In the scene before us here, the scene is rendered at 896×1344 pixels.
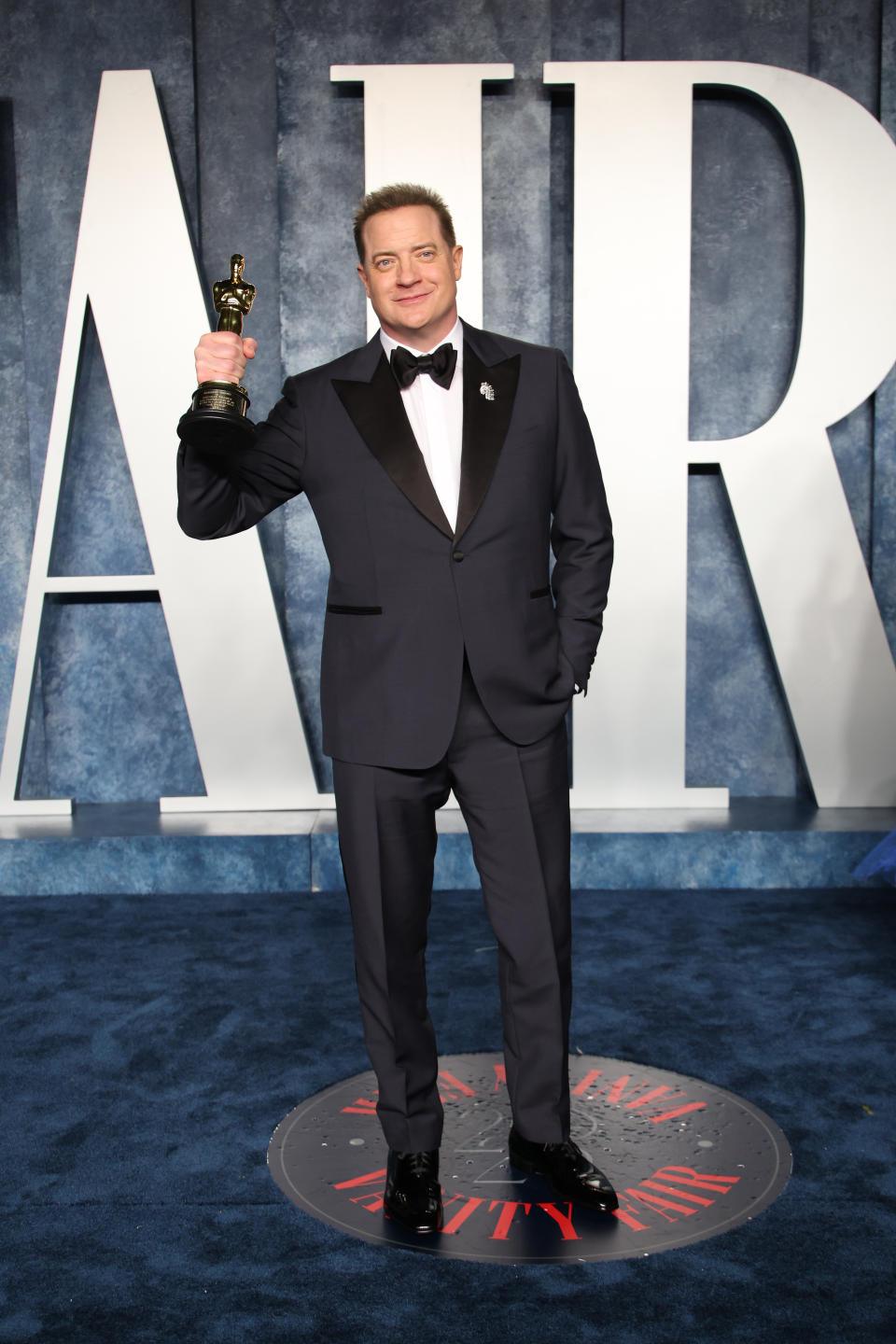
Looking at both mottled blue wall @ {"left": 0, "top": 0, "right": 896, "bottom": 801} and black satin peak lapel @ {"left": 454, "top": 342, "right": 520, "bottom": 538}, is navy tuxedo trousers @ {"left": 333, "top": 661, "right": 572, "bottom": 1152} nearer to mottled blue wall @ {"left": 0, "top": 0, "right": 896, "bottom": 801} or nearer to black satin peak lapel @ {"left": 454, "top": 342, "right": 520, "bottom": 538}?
black satin peak lapel @ {"left": 454, "top": 342, "right": 520, "bottom": 538}

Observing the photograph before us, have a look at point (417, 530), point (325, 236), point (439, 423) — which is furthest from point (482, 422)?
point (325, 236)

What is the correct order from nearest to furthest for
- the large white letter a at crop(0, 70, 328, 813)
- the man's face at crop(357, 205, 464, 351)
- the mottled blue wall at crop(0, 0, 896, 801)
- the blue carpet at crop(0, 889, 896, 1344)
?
the blue carpet at crop(0, 889, 896, 1344), the man's face at crop(357, 205, 464, 351), the large white letter a at crop(0, 70, 328, 813), the mottled blue wall at crop(0, 0, 896, 801)

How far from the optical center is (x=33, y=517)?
15.7 feet

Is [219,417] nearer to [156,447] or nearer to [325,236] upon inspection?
[156,447]

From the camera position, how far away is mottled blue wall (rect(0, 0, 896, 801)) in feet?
15.0

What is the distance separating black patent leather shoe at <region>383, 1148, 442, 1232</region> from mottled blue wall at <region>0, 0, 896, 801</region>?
8.64ft

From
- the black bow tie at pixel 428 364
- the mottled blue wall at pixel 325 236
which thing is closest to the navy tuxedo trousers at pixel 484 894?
the black bow tie at pixel 428 364

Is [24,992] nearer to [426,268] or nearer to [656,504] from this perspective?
[426,268]

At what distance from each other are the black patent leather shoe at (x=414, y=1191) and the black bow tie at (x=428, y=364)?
1336 mm

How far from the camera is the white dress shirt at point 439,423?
7.29 ft

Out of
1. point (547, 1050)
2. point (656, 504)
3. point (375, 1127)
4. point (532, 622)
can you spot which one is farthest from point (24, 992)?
point (656, 504)

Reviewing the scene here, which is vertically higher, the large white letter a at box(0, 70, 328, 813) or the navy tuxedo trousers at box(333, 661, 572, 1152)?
the large white letter a at box(0, 70, 328, 813)

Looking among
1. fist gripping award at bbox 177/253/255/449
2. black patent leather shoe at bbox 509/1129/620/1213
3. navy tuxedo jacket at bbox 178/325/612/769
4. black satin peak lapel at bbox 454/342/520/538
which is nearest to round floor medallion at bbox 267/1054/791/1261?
black patent leather shoe at bbox 509/1129/620/1213

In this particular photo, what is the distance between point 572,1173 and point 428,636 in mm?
963
